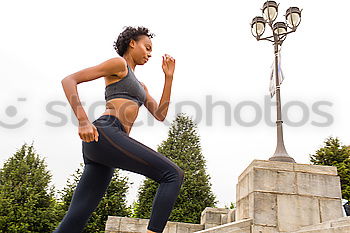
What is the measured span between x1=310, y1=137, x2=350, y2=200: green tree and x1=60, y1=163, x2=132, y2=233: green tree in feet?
49.5

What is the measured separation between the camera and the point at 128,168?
2.52 meters

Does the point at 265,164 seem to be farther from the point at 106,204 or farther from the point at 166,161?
the point at 106,204

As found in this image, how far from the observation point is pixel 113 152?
8.02ft

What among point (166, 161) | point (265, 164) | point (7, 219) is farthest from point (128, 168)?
point (7, 219)

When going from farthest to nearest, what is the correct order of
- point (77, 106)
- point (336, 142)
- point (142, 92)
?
1. point (336, 142)
2. point (142, 92)
3. point (77, 106)

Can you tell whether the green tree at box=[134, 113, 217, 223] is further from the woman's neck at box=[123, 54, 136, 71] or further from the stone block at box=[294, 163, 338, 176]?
the woman's neck at box=[123, 54, 136, 71]

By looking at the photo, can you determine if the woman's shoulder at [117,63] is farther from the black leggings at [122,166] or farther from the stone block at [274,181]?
the stone block at [274,181]

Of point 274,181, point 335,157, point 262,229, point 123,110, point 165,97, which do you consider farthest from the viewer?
point 335,157

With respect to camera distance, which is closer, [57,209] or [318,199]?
[318,199]

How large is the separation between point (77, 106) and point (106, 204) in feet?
59.2

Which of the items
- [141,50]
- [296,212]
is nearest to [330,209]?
[296,212]

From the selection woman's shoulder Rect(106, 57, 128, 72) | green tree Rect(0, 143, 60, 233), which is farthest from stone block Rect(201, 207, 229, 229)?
green tree Rect(0, 143, 60, 233)

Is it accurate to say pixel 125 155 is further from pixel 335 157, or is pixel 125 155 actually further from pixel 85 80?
pixel 335 157

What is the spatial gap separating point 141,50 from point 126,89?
445 mm
